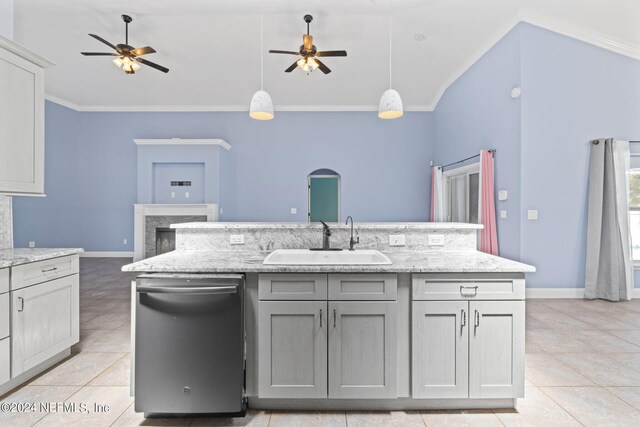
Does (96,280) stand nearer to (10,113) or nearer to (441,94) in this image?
(10,113)

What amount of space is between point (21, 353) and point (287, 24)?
4770 mm

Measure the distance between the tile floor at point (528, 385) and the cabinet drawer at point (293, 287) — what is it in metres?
0.70

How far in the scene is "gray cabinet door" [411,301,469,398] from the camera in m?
1.77

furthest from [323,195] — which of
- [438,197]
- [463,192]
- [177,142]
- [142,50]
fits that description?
[142,50]

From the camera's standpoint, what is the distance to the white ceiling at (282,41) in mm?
4125

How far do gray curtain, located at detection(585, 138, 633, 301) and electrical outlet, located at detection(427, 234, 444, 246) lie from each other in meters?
3.02

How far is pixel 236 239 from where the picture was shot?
2.37 metres

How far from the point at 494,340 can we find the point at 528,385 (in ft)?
2.45

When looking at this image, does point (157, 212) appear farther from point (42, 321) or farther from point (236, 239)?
point (236, 239)

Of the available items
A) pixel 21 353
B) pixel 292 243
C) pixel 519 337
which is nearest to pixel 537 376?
pixel 519 337

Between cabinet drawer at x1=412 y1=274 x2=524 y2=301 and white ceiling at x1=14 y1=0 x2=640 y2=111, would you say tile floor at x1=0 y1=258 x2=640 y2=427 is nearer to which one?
cabinet drawer at x1=412 y1=274 x2=524 y2=301

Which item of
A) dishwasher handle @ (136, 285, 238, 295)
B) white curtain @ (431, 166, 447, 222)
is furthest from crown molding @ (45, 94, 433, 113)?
dishwasher handle @ (136, 285, 238, 295)

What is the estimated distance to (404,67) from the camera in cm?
585

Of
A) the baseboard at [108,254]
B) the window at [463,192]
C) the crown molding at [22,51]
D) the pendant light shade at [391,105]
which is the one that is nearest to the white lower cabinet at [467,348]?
the pendant light shade at [391,105]
